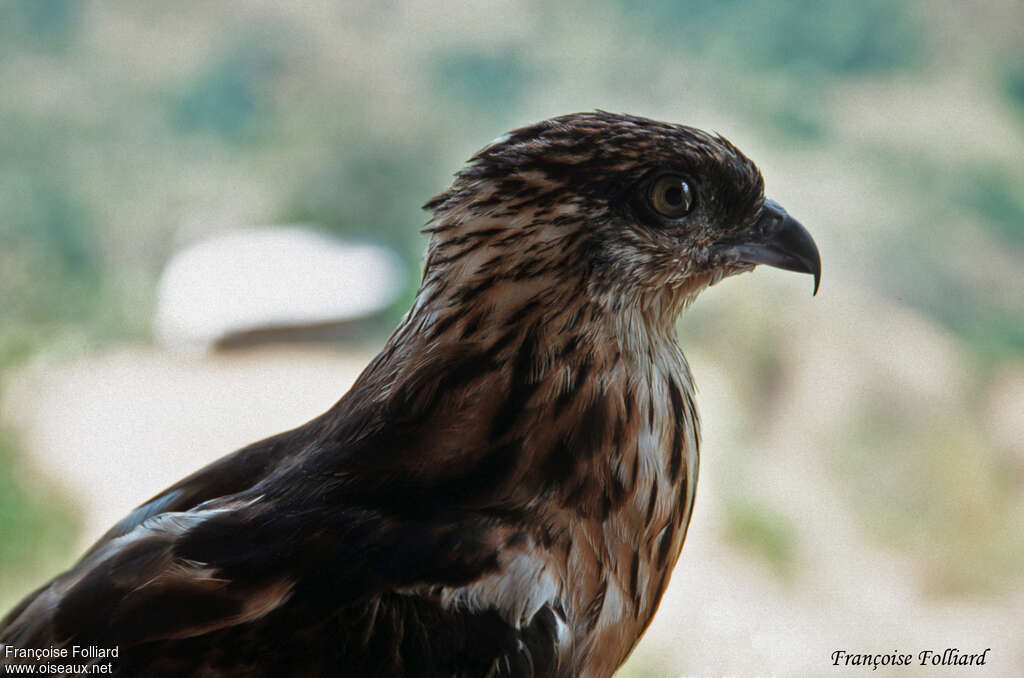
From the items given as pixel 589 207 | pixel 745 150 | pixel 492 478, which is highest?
pixel 745 150

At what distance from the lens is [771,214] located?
1731 mm

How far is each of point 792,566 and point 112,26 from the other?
540cm

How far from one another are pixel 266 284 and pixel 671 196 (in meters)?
4.13

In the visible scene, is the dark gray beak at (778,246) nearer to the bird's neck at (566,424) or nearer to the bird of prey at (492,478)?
the bird of prey at (492,478)

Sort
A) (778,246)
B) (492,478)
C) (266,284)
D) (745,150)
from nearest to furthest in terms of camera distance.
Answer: (492,478) < (778,246) < (745,150) < (266,284)

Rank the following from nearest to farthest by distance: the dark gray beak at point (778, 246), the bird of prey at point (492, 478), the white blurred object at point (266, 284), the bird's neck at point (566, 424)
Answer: the bird of prey at point (492, 478) → the bird's neck at point (566, 424) → the dark gray beak at point (778, 246) → the white blurred object at point (266, 284)

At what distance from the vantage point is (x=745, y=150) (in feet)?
17.2

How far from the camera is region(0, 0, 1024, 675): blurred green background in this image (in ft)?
14.0

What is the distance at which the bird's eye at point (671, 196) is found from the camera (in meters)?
1.60

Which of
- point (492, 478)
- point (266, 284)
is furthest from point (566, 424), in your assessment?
point (266, 284)

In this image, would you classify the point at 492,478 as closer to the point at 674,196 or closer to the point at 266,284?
the point at 674,196

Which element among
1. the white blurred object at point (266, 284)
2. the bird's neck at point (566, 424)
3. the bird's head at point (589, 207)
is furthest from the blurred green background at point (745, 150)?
the bird's head at point (589, 207)

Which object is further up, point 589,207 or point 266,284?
point 266,284

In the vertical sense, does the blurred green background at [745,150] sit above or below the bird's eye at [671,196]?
above
